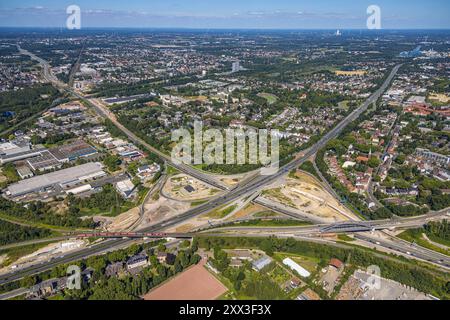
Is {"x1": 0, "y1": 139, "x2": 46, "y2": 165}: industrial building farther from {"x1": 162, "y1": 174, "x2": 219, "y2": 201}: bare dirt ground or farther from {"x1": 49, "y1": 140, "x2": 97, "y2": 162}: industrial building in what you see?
{"x1": 162, "y1": 174, "x2": 219, "y2": 201}: bare dirt ground

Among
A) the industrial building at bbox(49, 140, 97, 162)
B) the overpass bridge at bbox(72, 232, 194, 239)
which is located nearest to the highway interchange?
the overpass bridge at bbox(72, 232, 194, 239)

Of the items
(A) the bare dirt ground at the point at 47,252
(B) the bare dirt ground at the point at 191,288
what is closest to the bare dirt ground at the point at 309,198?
(B) the bare dirt ground at the point at 191,288

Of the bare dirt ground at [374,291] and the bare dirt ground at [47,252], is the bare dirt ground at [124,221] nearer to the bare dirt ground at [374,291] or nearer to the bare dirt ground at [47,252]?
the bare dirt ground at [47,252]

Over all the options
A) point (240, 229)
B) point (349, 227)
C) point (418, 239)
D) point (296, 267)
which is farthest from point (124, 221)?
point (418, 239)

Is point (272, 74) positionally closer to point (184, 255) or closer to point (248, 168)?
point (248, 168)

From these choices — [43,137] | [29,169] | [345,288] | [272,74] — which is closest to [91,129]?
[43,137]

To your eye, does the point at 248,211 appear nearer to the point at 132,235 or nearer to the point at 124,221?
the point at 132,235
